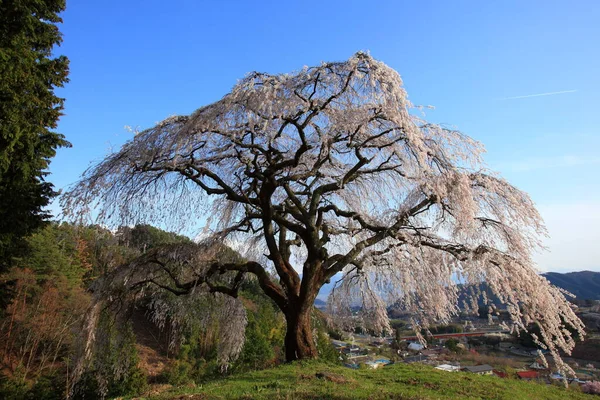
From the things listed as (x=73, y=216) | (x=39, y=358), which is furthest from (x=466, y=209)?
(x=39, y=358)

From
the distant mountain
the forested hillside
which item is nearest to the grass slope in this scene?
the forested hillside

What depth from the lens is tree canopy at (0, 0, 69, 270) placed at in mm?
7754

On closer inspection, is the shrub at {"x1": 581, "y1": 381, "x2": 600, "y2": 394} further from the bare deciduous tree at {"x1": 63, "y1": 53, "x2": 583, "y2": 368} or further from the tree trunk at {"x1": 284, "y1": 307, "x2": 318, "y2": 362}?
the tree trunk at {"x1": 284, "y1": 307, "x2": 318, "y2": 362}

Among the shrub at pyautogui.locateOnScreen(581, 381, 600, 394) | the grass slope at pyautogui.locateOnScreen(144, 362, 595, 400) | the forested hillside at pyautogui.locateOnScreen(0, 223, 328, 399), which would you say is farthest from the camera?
the shrub at pyautogui.locateOnScreen(581, 381, 600, 394)

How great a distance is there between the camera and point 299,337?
22.6ft

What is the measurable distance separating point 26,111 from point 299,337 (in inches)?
330

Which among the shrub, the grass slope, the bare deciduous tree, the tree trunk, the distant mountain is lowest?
the shrub

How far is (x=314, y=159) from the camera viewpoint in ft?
25.6

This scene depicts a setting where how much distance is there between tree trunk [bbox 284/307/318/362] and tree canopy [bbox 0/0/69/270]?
7130mm

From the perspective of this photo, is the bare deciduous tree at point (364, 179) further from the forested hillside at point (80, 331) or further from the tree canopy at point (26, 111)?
the tree canopy at point (26, 111)

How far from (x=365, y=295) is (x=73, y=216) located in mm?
5859

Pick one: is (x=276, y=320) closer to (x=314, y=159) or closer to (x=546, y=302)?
(x=314, y=159)

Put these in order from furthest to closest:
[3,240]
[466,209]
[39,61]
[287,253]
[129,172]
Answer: [39,61], [3,240], [287,253], [129,172], [466,209]

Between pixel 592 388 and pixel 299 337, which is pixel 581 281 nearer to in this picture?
pixel 592 388
